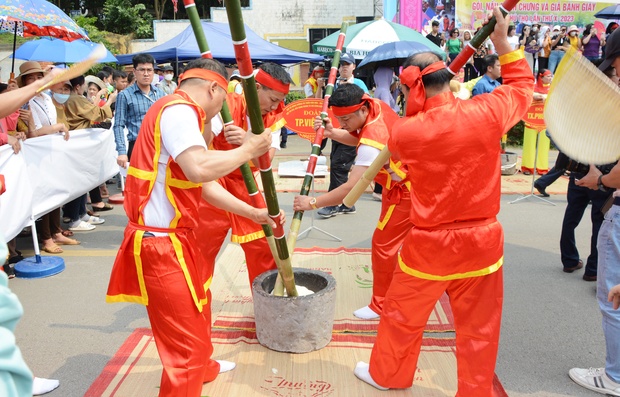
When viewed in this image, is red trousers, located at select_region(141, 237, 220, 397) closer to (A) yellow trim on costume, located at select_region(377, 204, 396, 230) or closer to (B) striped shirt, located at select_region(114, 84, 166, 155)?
(A) yellow trim on costume, located at select_region(377, 204, 396, 230)

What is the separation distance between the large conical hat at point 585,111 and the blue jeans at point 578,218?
3.20 meters

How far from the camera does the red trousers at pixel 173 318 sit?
7.63ft

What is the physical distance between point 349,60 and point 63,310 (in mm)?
4560

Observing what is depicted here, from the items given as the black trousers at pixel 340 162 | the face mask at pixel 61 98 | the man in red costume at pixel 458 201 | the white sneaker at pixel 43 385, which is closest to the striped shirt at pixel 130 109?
the face mask at pixel 61 98

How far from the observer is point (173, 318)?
7.64 feet

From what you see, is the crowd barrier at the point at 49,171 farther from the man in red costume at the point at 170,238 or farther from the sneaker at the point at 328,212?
the sneaker at the point at 328,212

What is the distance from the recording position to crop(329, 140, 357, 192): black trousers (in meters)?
6.77

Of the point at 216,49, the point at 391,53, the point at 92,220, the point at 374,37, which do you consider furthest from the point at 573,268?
the point at 216,49

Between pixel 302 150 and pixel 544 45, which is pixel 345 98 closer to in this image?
pixel 302 150

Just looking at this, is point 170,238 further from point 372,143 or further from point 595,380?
point 595,380

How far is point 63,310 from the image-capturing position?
404 cm

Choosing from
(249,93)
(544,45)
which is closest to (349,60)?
(249,93)

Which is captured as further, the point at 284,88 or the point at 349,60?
the point at 349,60

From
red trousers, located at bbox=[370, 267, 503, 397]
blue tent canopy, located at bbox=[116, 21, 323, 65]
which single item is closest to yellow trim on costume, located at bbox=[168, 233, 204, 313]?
red trousers, located at bbox=[370, 267, 503, 397]
